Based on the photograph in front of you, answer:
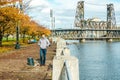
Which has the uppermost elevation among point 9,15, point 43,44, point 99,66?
point 9,15

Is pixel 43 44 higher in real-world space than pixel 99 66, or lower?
higher

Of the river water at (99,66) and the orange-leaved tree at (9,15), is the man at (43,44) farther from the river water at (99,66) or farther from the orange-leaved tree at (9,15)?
the orange-leaved tree at (9,15)

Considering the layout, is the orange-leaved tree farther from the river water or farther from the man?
the man

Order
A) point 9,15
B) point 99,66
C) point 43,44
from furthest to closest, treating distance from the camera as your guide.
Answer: point 9,15, point 99,66, point 43,44

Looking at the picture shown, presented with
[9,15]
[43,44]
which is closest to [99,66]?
[9,15]

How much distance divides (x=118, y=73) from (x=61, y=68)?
29775mm

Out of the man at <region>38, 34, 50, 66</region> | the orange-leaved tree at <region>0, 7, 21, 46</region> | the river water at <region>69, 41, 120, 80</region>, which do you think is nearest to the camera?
the man at <region>38, 34, 50, 66</region>

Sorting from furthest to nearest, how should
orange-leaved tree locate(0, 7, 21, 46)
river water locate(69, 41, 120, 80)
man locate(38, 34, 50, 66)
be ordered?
1. orange-leaved tree locate(0, 7, 21, 46)
2. river water locate(69, 41, 120, 80)
3. man locate(38, 34, 50, 66)

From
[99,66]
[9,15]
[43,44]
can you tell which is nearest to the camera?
[43,44]

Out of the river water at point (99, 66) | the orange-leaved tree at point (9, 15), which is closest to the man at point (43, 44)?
the river water at point (99, 66)

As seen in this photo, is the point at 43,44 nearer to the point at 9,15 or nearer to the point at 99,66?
the point at 99,66

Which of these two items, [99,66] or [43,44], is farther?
[99,66]

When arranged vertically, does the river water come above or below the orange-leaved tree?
below

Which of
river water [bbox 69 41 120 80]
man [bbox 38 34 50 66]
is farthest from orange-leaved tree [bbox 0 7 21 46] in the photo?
man [bbox 38 34 50 66]
